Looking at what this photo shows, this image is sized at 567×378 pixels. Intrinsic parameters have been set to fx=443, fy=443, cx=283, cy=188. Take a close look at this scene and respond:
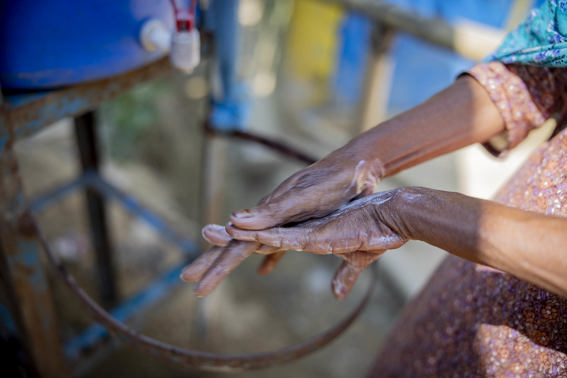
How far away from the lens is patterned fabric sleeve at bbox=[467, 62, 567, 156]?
1015 millimetres

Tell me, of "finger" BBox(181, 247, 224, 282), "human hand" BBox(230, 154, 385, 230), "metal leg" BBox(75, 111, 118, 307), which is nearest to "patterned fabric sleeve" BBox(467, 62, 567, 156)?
"human hand" BBox(230, 154, 385, 230)

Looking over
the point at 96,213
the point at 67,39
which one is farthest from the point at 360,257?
the point at 96,213

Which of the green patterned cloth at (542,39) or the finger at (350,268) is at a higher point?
the green patterned cloth at (542,39)

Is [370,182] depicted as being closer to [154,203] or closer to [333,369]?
[333,369]

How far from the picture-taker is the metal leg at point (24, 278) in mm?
1137

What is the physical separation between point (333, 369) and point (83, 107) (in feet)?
6.81

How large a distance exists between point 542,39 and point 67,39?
3.56ft

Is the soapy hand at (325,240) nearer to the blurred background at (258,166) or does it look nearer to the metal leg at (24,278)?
the metal leg at (24,278)

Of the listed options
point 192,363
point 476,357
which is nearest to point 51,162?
point 192,363

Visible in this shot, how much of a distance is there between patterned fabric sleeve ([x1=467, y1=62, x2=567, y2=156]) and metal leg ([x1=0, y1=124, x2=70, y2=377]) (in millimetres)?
1165

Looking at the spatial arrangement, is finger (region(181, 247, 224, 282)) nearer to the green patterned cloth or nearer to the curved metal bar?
the curved metal bar

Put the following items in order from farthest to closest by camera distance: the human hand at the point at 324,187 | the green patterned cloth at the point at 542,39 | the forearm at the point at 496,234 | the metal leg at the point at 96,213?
the metal leg at the point at 96,213 < the human hand at the point at 324,187 < the green patterned cloth at the point at 542,39 < the forearm at the point at 496,234

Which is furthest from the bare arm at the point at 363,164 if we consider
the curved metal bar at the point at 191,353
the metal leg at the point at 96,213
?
the metal leg at the point at 96,213

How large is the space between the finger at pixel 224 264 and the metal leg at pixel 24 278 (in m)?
0.59
